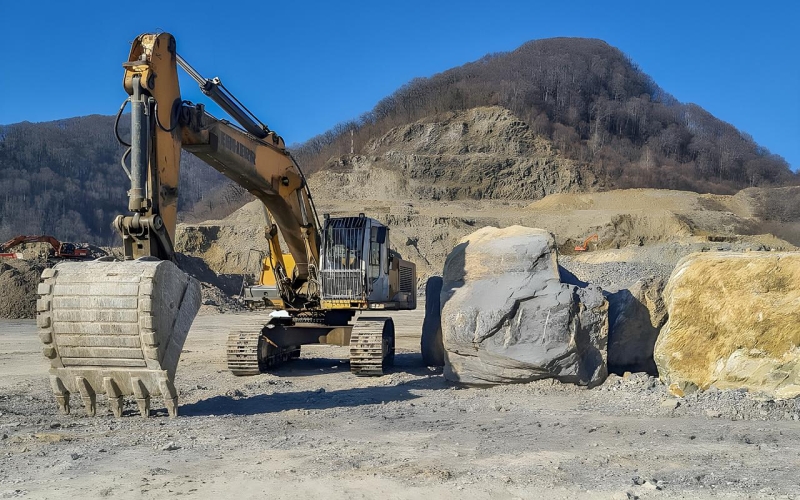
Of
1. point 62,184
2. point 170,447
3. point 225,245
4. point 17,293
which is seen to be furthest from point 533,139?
point 62,184

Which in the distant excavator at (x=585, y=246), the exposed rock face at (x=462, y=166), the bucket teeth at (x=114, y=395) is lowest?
the bucket teeth at (x=114, y=395)

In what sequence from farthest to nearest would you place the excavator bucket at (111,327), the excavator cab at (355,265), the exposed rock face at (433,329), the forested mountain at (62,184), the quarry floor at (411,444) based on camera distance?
the forested mountain at (62,184), the exposed rock face at (433,329), the excavator cab at (355,265), the excavator bucket at (111,327), the quarry floor at (411,444)

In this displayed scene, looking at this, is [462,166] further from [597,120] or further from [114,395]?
[114,395]

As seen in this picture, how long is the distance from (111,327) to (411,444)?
3.12m

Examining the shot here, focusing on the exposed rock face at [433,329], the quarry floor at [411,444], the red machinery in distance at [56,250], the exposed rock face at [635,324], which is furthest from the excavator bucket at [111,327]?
the red machinery in distance at [56,250]

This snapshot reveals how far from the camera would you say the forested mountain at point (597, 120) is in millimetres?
69500

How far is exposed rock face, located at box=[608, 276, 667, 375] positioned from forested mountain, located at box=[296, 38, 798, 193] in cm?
5318

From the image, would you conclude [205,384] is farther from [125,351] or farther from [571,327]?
[571,327]

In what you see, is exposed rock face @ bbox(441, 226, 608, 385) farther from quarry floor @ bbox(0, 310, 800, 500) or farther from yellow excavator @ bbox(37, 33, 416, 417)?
yellow excavator @ bbox(37, 33, 416, 417)

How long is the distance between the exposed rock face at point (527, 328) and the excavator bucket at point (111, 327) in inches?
155

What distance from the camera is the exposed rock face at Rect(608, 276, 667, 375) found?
1016 centimetres

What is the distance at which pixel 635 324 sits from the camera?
10180 millimetres

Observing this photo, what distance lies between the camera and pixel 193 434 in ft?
23.2

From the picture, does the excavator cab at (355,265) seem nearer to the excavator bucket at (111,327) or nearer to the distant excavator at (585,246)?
the excavator bucket at (111,327)
